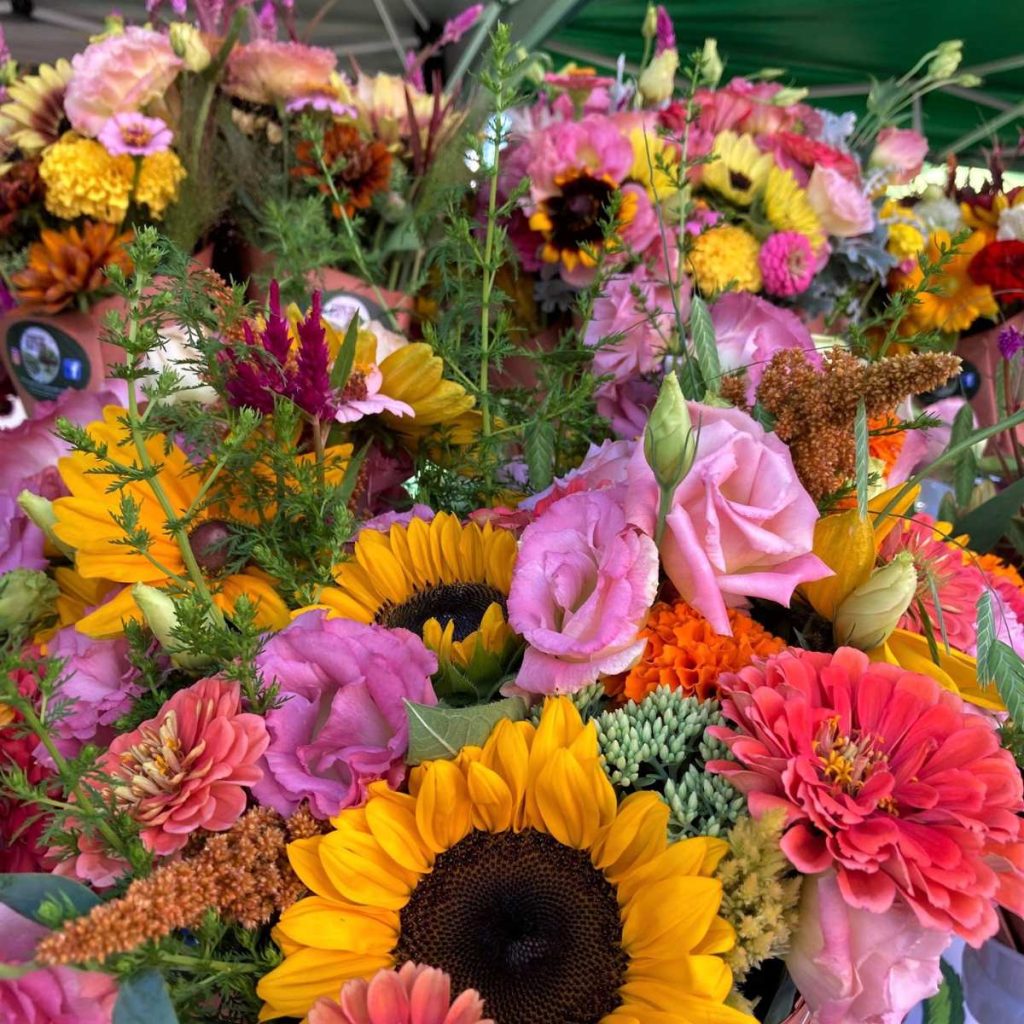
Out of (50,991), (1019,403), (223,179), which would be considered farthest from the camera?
(223,179)

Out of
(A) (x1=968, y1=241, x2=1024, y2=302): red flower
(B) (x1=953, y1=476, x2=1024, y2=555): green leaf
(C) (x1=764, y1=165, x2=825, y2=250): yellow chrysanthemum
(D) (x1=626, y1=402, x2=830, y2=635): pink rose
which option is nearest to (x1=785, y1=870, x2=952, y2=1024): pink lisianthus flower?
(D) (x1=626, y1=402, x2=830, y2=635): pink rose

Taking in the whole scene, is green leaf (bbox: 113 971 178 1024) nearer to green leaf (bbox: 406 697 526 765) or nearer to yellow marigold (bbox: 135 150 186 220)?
green leaf (bbox: 406 697 526 765)

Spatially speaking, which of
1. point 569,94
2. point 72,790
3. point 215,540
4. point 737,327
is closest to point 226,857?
point 72,790

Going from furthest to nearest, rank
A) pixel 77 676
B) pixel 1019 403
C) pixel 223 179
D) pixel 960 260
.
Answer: pixel 960 260 → pixel 223 179 → pixel 1019 403 → pixel 77 676

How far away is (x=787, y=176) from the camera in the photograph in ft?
3.24

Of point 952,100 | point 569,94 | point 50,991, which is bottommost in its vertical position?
point 952,100

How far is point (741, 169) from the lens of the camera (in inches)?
39.7

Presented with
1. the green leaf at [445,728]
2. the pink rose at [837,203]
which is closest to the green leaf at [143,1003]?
the green leaf at [445,728]

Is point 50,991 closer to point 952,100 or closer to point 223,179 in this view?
point 223,179

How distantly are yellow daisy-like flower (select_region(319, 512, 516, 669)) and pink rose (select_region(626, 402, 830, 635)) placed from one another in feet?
0.31

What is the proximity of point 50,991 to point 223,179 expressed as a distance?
86cm

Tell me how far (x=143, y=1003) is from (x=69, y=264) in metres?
0.82

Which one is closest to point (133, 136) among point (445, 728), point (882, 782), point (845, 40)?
point (445, 728)

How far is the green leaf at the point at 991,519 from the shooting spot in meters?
0.62
